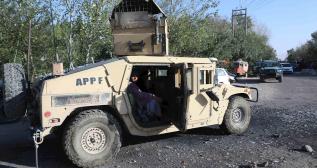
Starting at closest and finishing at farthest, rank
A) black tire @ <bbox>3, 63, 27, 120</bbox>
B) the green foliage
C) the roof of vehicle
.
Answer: black tire @ <bbox>3, 63, 27, 120</bbox> < the roof of vehicle < the green foliage

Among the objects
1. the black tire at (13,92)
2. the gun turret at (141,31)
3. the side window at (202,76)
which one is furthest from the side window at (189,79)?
the black tire at (13,92)

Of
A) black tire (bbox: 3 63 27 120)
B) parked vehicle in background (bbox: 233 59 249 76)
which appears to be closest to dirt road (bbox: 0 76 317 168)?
black tire (bbox: 3 63 27 120)

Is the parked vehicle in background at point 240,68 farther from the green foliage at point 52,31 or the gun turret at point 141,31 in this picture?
the gun turret at point 141,31

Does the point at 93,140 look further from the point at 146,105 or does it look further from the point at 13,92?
the point at 13,92

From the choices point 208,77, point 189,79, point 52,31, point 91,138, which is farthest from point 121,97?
point 52,31

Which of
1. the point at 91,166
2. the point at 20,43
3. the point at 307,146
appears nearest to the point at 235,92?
the point at 307,146

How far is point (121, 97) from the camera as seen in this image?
8.47 meters

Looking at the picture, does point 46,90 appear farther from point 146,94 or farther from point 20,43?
point 20,43

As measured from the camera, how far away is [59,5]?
716 inches

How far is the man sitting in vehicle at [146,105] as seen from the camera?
352 inches

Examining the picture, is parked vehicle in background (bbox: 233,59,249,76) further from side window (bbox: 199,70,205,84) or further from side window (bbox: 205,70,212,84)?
side window (bbox: 199,70,205,84)

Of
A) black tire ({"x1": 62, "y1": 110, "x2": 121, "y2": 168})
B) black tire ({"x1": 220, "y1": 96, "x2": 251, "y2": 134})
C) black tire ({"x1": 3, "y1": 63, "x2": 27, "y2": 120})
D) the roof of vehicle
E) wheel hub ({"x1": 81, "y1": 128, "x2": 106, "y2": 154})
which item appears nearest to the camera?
black tire ({"x1": 62, "y1": 110, "x2": 121, "y2": 168})

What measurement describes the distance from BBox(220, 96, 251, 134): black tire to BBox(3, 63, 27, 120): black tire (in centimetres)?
432

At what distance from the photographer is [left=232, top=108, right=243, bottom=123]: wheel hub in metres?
10.4
